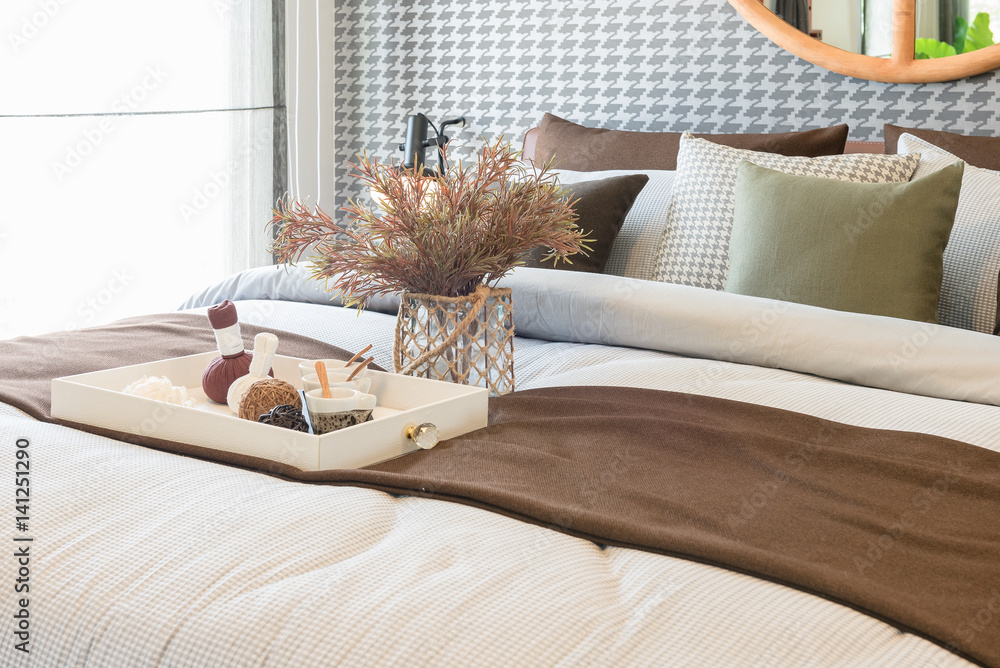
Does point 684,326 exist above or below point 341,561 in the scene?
above

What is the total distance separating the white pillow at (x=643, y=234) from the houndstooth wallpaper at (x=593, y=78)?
82 centimetres

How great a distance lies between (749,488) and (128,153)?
286cm

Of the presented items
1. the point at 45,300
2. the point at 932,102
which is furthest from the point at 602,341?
the point at 45,300

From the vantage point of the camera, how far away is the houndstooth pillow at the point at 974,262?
76.5 inches

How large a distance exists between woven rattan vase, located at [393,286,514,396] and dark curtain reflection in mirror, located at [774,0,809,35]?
1.94 metres

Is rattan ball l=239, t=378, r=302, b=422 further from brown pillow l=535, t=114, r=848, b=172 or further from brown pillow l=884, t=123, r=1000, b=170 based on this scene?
brown pillow l=884, t=123, r=1000, b=170

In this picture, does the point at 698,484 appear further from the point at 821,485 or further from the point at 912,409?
the point at 912,409

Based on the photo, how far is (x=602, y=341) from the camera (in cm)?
178

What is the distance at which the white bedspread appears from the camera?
27.2 inches

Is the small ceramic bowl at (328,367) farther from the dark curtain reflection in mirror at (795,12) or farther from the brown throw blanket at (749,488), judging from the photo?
the dark curtain reflection in mirror at (795,12)

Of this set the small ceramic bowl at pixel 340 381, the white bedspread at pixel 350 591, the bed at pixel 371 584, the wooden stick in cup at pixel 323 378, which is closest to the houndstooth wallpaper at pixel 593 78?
the bed at pixel 371 584


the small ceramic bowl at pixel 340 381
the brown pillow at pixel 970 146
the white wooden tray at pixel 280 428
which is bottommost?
the white wooden tray at pixel 280 428

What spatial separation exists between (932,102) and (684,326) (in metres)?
1.58

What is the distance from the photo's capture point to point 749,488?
3.32 feet
